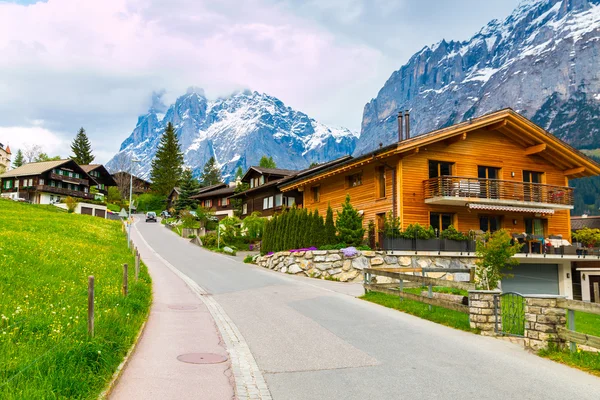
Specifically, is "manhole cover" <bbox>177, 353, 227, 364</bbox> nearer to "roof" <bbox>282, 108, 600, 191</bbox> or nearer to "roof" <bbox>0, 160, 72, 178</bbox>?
"roof" <bbox>282, 108, 600, 191</bbox>

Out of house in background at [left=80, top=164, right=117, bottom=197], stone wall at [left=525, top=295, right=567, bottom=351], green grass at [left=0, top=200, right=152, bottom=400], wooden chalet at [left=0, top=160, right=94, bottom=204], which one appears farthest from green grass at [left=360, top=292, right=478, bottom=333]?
Result: house in background at [left=80, top=164, right=117, bottom=197]

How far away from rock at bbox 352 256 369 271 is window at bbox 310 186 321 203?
12213 mm

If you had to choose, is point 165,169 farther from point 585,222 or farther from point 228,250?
point 585,222

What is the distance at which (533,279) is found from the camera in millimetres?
31203

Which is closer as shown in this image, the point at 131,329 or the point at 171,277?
the point at 131,329

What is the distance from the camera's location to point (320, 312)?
45.0 ft

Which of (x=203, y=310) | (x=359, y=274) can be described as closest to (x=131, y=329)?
(x=203, y=310)

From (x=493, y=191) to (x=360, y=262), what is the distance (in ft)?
34.8

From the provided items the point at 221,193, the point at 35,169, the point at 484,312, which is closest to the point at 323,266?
the point at 484,312

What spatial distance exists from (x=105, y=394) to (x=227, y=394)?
5.13 ft

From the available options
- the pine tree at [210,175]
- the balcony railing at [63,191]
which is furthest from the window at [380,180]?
the pine tree at [210,175]

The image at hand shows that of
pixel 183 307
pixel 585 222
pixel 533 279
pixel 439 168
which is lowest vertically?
pixel 533 279

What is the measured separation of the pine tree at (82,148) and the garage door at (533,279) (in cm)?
10191

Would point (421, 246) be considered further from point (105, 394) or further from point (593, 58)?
point (593, 58)
